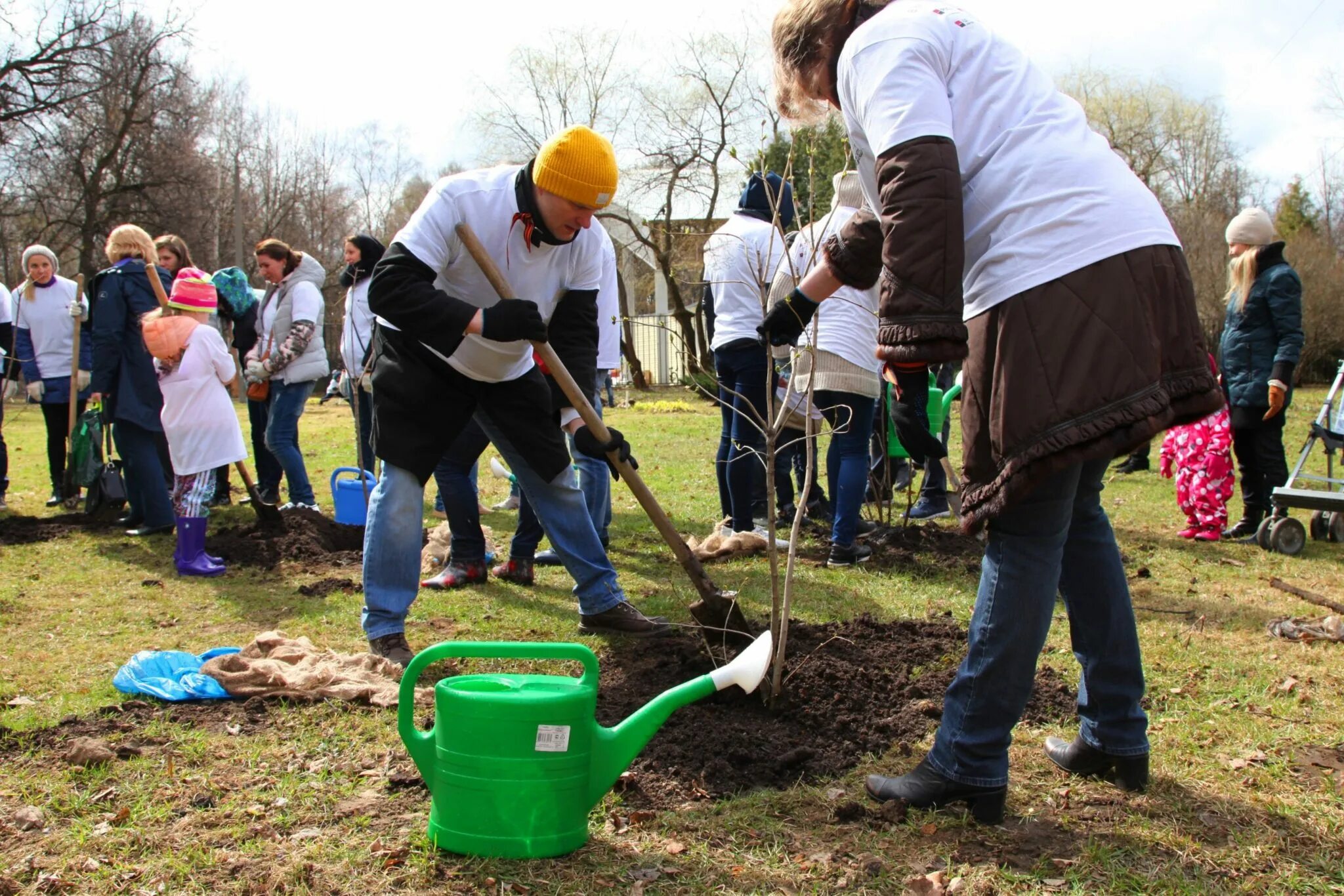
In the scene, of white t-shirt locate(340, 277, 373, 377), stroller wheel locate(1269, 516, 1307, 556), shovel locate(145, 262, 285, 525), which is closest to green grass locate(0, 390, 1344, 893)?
stroller wheel locate(1269, 516, 1307, 556)

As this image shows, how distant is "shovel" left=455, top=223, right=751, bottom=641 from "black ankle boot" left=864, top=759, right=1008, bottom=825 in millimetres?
947

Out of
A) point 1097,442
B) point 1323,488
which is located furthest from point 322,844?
point 1323,488

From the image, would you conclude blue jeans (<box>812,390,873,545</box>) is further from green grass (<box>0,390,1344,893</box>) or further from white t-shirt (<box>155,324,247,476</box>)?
white t-shirt (<box>155,324,247,476</box>)

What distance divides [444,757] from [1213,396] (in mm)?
1894

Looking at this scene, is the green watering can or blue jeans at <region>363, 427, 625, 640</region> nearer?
the green watering can

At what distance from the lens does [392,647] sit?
3754 millimetres

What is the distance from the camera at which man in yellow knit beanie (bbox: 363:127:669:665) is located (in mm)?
3412

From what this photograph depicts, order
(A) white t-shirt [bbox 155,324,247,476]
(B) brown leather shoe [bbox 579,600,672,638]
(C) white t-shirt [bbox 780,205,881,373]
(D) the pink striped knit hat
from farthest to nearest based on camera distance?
1. (D) the pink striped knit hat
2. (A) white t-shirt [bbox 155,324,247,476]
3. (C) white t-shirt [bbox 780,205,881,373]
4. (B) brown leather shoe [bbox 579,600,672,638]

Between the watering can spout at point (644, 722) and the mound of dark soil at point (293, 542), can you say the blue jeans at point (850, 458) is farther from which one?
the watering can spout at point (644, 722)

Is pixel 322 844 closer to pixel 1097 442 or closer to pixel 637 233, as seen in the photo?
pixel 1097 442

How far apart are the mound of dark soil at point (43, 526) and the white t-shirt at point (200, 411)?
1.66 m

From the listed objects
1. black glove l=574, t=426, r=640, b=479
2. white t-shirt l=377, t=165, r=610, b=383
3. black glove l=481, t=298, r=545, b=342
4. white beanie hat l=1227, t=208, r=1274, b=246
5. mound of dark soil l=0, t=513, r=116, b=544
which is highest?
white beanie hat l=1227, t=208, r=1274, b=246

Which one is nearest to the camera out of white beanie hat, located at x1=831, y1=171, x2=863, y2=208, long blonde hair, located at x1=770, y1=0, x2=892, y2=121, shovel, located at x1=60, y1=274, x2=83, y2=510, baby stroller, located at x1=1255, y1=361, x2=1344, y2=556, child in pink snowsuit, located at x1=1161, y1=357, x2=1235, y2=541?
long blonde hair, located at x1=770, y1=0, x2=892, y2=121

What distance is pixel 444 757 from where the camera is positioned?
2277 mm
